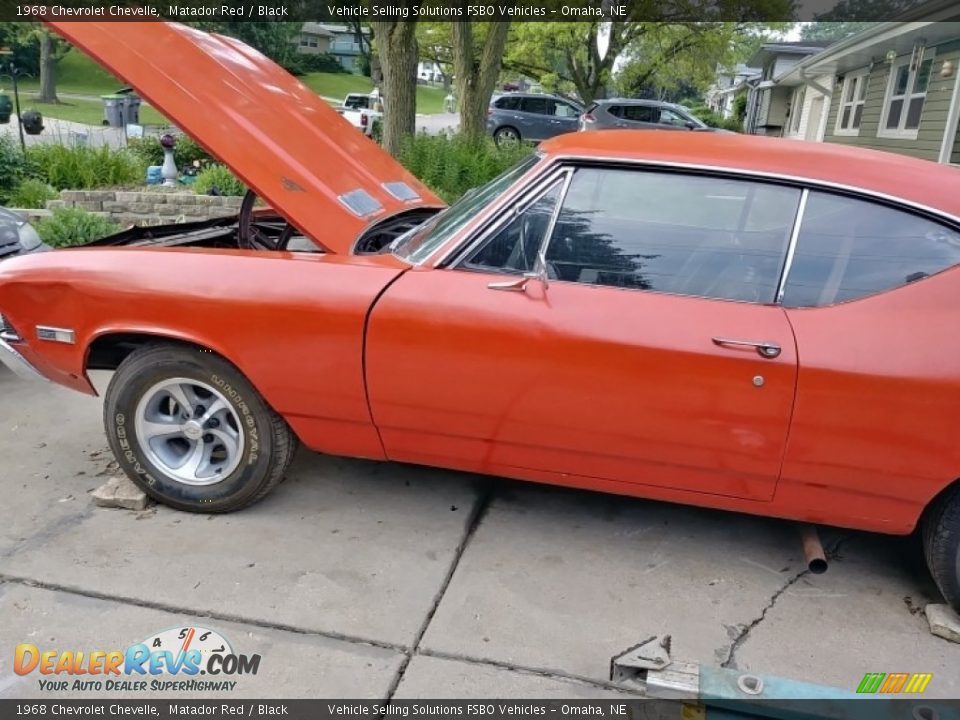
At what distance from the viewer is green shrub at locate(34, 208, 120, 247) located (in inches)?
254

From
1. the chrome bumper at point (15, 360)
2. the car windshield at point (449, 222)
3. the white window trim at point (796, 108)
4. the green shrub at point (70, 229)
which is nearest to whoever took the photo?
the car windshield at point (449, 222)

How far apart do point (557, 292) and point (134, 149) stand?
33.8 ft

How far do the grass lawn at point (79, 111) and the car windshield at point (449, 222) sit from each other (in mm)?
25067

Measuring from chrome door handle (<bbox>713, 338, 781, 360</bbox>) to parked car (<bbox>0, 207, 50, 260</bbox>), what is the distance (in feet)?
14.6

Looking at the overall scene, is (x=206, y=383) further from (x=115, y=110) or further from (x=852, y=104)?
(x=852, y=104)

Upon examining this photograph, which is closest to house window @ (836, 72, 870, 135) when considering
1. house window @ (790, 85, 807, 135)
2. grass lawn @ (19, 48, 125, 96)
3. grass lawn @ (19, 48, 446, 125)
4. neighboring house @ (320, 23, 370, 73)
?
house window @ (790, 85, 807, 135)

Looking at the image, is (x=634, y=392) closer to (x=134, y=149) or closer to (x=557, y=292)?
(x=557, y=292)

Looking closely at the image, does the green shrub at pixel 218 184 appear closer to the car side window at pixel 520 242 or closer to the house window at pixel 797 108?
the car side window at pixel 520 242

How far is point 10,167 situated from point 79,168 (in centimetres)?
78

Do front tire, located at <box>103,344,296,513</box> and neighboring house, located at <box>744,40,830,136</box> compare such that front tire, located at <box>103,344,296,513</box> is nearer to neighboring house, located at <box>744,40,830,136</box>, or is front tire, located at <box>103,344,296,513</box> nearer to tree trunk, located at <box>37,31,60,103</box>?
neighboring house, located at <box>744,40,830,136</box>

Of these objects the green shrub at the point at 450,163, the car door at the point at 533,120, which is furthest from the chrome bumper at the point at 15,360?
the car door at the point at 533,120

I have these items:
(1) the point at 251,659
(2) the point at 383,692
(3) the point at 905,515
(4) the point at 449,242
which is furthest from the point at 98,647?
(3) the point at 905,515

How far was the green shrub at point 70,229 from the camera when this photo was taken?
646cm

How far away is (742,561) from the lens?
9.77 feet
